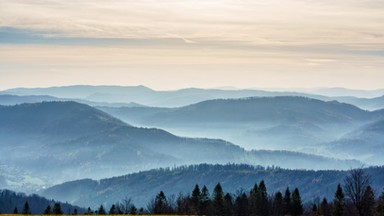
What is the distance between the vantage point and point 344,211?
162 m

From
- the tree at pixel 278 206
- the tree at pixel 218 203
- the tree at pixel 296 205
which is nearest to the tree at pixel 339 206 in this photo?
the tree at pixel 296 205

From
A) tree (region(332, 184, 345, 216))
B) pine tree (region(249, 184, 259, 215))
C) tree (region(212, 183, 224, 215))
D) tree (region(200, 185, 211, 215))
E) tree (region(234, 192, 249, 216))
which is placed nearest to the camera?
tree (region(332, 184, 345, 216))

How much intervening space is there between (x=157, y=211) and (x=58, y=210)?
2692 cm

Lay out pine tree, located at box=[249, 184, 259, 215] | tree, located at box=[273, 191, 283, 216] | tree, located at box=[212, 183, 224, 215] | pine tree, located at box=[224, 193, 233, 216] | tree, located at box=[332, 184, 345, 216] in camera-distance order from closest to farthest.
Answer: tree, located at box=[332, 184, 345, 216] < pine tree, located at box=[249, 184, 259, 215] < tree, located at box=[273, 191, 283, 216] < pine tree, located at box=[224, 193, 233, 216] < tree, located at box=[212, 183, 224, 215]

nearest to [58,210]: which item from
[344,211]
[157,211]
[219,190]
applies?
[157,211]

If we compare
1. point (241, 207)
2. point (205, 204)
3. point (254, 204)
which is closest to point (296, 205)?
point (254, 204)

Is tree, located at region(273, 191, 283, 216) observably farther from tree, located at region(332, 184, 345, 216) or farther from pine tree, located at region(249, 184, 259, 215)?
tree, located at region(332, 184, 345, 216)

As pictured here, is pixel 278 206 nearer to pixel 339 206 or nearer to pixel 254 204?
pixel 254 204

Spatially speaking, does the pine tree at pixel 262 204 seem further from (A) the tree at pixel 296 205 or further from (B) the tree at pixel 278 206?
(A) the tree at pixel 296 205

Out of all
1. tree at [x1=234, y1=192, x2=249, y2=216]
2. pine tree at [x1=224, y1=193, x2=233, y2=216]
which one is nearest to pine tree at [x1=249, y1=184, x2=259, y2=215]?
tree at [x1=234, y1=192, x2=249, y2=216]

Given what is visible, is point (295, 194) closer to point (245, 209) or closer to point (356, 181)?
point (245, 209)

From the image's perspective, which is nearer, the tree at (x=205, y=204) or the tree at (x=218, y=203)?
the tree at (x=218, y=203)

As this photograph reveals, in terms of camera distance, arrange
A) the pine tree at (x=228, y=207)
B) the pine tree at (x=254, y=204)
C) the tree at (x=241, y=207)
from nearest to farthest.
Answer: the tree at (x=241, y=207) < the pine tree at (x=254, y=204) < the pine tree at (x=228, y=207)

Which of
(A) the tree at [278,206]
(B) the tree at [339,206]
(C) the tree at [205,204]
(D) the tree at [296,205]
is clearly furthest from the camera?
(D) the tree at [296,205]
